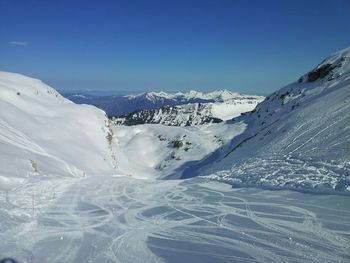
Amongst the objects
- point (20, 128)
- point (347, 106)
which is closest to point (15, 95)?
point (20, 128)

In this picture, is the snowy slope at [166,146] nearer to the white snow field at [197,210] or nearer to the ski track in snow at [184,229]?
the white snow field at [197,210]

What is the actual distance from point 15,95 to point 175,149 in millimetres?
40006

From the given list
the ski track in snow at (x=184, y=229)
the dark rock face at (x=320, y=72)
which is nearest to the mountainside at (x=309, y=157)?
the ski track in snow at (x=184, y=229)

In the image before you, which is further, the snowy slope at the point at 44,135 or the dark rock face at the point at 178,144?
the dark rock face at the point at 178,144

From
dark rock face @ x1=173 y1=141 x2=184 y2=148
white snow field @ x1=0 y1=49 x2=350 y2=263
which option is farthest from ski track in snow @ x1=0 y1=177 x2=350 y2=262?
dark rock face @ x1=173 y1=141 x2=184 y2=148

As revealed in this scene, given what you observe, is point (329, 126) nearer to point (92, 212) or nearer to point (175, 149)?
point (92, 212)

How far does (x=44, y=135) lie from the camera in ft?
139

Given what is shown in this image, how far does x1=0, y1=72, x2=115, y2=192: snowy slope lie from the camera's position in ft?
80.4

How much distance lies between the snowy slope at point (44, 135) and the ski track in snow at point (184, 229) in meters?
6.43

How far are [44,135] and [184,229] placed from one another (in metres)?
34.0

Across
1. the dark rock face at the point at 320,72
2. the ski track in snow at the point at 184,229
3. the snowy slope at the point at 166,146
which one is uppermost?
the dark rock face at the point at 320,72

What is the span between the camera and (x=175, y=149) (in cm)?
8406

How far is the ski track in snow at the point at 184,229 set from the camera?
9.15m

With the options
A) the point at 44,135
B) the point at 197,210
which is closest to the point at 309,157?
the point at 197,210
